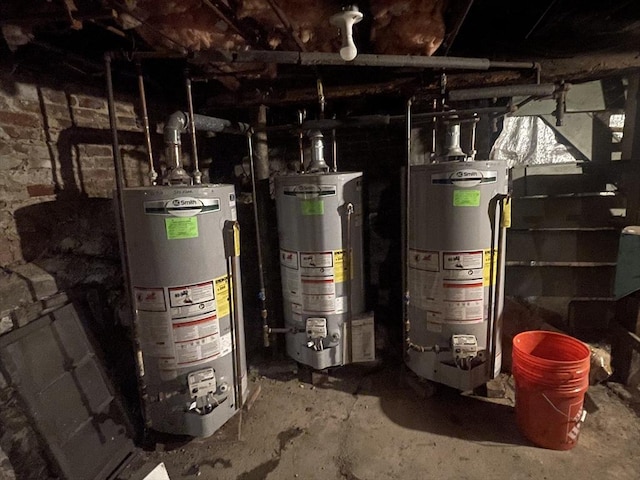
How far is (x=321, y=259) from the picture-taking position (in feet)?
7.23

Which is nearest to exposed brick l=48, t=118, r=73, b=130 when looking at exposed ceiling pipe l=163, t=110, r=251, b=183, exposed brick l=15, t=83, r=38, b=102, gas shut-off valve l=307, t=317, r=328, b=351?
exposed brick l=15, t=83, r=38, b=102

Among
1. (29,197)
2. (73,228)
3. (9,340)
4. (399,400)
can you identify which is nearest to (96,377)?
(9,340)

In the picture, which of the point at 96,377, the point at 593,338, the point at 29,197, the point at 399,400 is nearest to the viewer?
the point at 29,197

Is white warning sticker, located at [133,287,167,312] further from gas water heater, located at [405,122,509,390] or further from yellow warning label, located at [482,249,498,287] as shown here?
yellow warning label, located at [482,249,498,287]

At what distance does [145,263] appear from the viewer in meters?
1.68

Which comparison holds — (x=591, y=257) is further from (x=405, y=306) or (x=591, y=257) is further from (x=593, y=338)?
(x=405, y=306)

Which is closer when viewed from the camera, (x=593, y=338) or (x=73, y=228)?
(x=73, y=228)

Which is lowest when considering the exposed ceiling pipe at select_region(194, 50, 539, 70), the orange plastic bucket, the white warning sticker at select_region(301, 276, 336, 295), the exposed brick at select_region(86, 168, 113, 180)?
the orange plastic bucket

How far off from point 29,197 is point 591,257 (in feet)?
12.0

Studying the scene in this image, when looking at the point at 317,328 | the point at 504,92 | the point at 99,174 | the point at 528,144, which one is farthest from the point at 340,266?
the point at 528,144

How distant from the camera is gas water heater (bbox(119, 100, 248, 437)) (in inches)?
64.7

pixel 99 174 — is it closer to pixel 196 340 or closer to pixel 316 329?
pixel 196 340

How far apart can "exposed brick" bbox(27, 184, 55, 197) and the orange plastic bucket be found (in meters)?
2.50

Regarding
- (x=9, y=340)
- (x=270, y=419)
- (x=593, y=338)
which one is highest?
(x=9, y=340)
